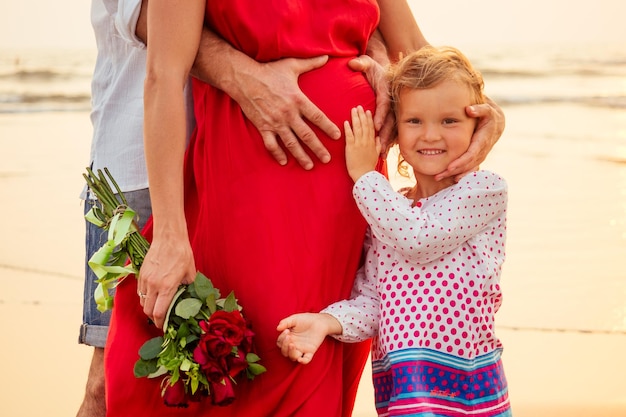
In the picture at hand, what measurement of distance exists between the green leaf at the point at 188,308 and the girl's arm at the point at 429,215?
43 centimetres

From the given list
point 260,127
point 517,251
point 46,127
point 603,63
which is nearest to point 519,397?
point 517,251

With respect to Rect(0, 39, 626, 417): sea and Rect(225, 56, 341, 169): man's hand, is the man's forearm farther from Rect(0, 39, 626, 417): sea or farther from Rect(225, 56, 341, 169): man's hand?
Rect(0, 39, 626, 417): sea

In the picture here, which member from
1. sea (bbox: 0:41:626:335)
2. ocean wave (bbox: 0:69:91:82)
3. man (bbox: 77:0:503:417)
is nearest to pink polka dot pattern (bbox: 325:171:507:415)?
man (bbox: 77:0:503:417)

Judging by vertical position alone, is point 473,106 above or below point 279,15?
below

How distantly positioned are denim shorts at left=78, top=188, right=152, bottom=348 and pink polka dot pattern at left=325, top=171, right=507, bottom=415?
0.68 m

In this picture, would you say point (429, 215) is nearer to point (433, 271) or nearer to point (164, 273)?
point (433, 271)

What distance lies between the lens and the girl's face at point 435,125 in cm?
227

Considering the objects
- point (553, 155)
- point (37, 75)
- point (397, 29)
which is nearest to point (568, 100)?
point (553, 155)

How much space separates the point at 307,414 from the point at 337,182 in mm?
528

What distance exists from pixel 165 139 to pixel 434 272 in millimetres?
671

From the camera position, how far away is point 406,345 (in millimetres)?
2195

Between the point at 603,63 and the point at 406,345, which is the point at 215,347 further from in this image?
the point at 603,63

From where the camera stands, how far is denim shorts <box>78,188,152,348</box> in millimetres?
2604

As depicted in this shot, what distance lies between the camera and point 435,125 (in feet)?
7.47
